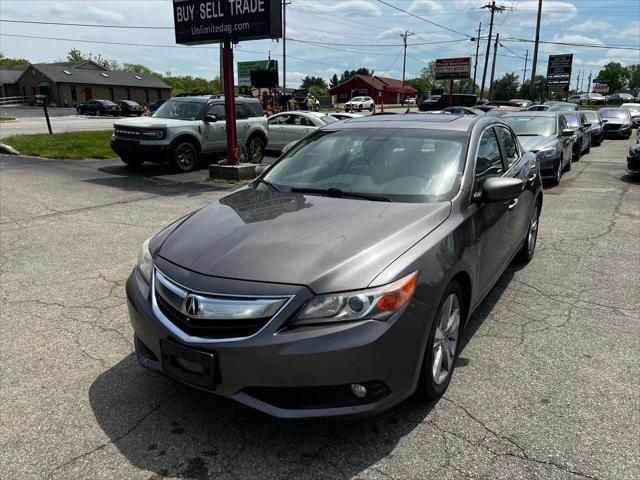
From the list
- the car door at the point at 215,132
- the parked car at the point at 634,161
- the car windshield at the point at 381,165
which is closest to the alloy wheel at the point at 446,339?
the car windshield at the point at 381,165

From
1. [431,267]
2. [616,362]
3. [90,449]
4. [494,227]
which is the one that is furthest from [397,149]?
[90,449]

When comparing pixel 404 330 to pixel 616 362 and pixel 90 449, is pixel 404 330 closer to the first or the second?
pixel 90 449

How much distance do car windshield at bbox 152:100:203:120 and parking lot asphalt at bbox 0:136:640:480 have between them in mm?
7722

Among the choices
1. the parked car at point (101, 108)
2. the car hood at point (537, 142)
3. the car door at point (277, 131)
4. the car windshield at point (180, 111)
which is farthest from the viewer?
the parked car at point (101, 108)

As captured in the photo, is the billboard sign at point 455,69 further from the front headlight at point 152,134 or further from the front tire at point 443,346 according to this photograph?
the front tire at point 443,346

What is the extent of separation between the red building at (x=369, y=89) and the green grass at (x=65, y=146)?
70.0 meters

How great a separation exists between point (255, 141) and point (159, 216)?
7.13 metres

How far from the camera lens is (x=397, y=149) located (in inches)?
149

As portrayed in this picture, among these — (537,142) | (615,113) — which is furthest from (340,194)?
(615,113)

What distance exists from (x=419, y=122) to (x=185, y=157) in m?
9.36

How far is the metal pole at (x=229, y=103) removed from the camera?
10828 mm

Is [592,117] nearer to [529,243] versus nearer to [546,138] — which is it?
[546,138]

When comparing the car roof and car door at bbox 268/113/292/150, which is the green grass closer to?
car door at bbox 268/113/292/150

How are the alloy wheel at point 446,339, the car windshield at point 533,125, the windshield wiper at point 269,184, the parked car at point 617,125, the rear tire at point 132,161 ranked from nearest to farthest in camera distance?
the alloy wheel at point 446,339 → the windshield wiper at point 269,184 → the car windshield at point 533,125 → the rear tire at point 132,161 → the parked car at point 617,125
